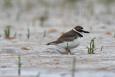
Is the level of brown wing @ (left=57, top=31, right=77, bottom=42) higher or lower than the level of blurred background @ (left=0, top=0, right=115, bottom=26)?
lower

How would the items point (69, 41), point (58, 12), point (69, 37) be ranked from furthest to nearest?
1. point (58, 12)
2. point (69, 37)
3. point (69, 41)

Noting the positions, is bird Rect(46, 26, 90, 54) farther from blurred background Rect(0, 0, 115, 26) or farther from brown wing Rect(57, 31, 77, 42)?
blurred background Rect(0, 0, 115, 26)

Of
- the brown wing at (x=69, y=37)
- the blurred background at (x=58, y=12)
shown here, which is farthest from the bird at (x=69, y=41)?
the blurred background at (x=58, y=12)

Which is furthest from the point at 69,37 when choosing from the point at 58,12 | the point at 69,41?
the point at 58,12

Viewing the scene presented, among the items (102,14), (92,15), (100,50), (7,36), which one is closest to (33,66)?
(100,50)

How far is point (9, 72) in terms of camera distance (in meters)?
6.71

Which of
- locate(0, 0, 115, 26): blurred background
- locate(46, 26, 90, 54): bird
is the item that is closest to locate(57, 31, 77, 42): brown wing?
locate(46, 26, 90, 54): bird

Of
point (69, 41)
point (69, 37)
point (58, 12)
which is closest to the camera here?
point (69, 41)

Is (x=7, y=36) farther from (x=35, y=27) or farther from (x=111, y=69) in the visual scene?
(x=111, y=69)

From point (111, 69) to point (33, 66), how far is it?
3.13ft

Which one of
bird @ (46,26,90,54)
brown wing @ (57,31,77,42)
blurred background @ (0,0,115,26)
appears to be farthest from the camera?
blurred background @ (0,0,115,26)

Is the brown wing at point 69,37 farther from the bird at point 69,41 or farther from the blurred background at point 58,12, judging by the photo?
the blurred background at point 58,12

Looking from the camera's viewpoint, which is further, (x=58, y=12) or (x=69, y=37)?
(x=58, y=12)

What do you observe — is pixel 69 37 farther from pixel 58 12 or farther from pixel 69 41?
pixel 58 12
